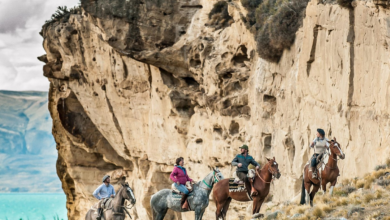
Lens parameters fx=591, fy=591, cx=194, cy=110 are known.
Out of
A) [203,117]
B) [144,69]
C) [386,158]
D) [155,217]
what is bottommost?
[155,217]

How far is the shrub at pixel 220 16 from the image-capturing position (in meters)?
33.7

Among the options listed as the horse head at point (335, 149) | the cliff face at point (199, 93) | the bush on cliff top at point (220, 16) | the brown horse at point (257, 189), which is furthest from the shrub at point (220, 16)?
the horse head at point (335, 149)

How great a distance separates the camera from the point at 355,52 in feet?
67.0

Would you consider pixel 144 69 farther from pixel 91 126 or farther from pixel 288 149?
pixel 288 149

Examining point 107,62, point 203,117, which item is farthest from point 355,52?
point 107,62

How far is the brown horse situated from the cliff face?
369cm

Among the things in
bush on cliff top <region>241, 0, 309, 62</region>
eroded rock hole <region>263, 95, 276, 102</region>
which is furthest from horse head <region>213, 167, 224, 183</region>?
eroded rock hole <region>263, 95, 276, 102</region>

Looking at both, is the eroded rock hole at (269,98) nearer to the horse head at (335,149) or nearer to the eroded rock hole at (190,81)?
the eroded rock hole at (190,81)

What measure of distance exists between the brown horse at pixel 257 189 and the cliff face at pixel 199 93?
12.1 feet

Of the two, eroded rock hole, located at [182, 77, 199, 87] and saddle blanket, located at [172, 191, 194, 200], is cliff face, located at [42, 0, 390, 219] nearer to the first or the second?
eroded rock hole, located at [182, 77, 199, 87]

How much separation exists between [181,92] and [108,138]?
31.4 ft

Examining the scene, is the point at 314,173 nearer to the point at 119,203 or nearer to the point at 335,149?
the point at 335,149

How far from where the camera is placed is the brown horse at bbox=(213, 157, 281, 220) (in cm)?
1733

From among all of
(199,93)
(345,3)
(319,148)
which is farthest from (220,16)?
(319,148)
